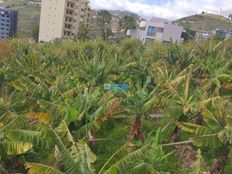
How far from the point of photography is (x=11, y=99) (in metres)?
16.5

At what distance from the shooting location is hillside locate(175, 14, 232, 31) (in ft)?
418

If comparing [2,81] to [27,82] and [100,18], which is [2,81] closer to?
[27,82]

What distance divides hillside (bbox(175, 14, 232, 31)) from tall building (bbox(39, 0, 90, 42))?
53.9 meters

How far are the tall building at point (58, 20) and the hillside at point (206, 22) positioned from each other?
177 ft

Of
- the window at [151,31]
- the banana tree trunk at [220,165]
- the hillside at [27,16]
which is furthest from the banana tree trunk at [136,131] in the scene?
the hillside at [27,16]

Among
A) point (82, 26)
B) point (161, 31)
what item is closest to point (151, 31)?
point (161, 31)

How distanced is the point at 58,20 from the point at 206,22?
74064 millimetres

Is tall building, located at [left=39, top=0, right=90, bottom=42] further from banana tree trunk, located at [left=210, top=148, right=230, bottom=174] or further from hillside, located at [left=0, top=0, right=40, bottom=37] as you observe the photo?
banana tree trunk, located at [left=210, top=148, right=230, bottom=174]

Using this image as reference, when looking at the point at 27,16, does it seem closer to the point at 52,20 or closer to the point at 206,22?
the point at 52,20

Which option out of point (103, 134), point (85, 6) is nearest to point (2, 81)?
point (103, 134)

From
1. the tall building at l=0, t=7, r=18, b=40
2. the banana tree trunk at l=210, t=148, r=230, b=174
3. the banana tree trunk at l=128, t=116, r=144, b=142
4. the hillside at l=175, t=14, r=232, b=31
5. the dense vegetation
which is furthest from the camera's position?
the hillside at l=175, t=14, r=232, b=31

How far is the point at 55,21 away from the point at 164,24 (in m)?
26.9

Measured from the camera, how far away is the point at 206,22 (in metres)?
137

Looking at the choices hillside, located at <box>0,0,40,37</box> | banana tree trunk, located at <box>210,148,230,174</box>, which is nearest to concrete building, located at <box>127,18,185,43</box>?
hillside, located at <box>0,0,40,37</box>
